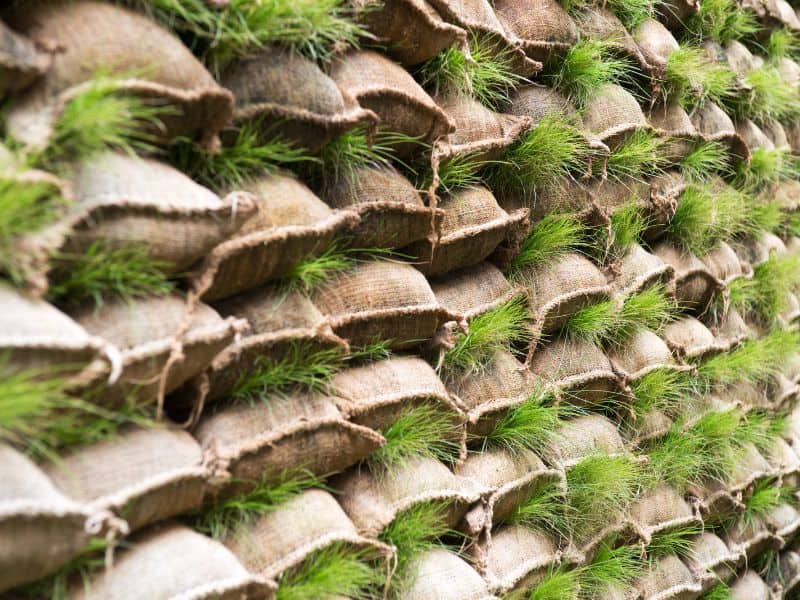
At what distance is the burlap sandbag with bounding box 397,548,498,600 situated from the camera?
1.20 metres

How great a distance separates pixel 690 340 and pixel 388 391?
0.87 metres

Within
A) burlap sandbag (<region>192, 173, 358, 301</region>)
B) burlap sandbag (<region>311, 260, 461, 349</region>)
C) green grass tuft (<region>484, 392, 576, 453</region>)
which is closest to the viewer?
burlap sandbag (<region>192, 173, 358, 301</region>)

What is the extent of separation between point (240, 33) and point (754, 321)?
155 centimetres

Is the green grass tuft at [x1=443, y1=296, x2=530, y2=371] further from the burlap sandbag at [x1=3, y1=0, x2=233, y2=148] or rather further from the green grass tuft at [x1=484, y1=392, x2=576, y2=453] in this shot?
the burlap sandbag at [x1=3, y1=0, x2=233, y2=148]

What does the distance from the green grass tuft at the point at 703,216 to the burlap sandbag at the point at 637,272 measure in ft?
0.37

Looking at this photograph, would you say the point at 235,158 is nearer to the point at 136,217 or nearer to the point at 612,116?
the point at 136,217

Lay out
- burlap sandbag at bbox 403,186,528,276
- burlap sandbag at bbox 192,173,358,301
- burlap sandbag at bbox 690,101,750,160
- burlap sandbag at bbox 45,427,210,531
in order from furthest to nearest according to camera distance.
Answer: burlap sandbag at bbox 690,101,750,160 < burlap sandbag at bbox 403,186,528,276 < burlap sandbag at bbox 192,173,358,301 < burlap sandbag at bbox 45,427,210,531

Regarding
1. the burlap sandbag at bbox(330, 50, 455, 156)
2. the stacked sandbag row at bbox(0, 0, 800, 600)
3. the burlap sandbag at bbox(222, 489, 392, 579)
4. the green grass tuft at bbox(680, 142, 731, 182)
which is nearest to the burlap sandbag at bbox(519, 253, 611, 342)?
the stacked sandbag row at bbox(0, 0, 800, 600)

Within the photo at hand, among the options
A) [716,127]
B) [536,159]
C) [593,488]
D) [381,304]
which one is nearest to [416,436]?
[381,304]

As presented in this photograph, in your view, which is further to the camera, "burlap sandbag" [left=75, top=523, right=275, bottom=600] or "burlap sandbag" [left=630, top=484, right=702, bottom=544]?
"burlap sandbag" [left=630, top=484, right=702, bottom=544]

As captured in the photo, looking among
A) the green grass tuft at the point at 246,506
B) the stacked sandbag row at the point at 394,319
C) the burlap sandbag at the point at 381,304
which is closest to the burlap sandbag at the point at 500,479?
the stacked sandbag row at the point at 394,319

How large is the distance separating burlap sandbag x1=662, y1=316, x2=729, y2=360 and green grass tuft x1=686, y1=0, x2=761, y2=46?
611 mm

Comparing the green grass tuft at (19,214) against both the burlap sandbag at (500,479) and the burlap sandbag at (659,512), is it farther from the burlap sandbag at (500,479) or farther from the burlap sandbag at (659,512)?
the burlap sandbag at (659,512)

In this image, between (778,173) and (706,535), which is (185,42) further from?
(778,173)
